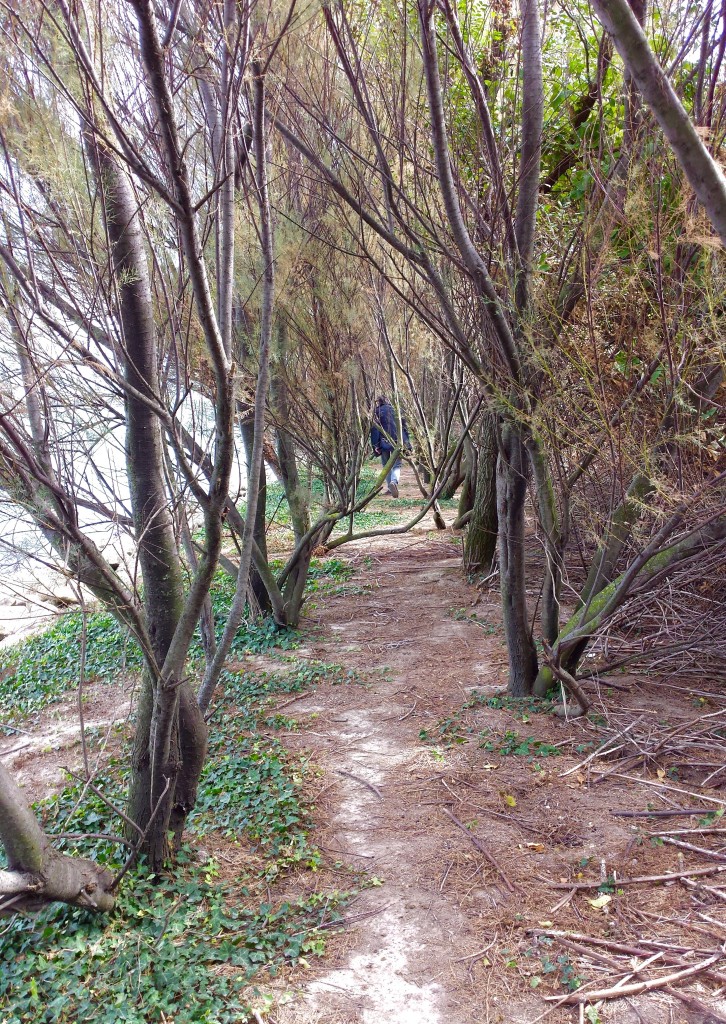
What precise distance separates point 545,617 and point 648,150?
2.44m

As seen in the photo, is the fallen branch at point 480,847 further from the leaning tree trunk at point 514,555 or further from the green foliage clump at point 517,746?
the leaning tree trunk at point 514,555

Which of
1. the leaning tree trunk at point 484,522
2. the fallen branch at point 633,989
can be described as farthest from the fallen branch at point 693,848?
the leaning tree trunk at point 484,522

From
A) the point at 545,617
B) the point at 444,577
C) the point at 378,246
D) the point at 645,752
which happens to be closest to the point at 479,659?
the point at 545,617

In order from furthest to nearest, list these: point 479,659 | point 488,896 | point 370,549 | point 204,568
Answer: point 370,549, point 479,659, point 488,896, point 204,568

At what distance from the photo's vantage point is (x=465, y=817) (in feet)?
10.9

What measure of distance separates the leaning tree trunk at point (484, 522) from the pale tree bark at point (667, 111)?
5.74 metres

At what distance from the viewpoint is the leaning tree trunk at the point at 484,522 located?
714 centimetres

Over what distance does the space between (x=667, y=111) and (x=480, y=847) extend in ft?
9.16

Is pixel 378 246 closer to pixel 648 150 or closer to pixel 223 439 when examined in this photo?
pixel 648 150

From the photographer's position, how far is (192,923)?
8.86 feet

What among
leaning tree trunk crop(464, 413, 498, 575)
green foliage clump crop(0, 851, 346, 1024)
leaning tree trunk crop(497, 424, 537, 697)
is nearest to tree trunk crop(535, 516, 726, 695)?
Answer: leaning tree trunk crop(497, 424, 537, 697)

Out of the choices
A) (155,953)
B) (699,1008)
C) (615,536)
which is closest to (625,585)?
(615,536)

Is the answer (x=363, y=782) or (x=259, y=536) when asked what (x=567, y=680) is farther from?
(x=259, y=536)

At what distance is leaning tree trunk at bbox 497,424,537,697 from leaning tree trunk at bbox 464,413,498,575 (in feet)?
8.96
